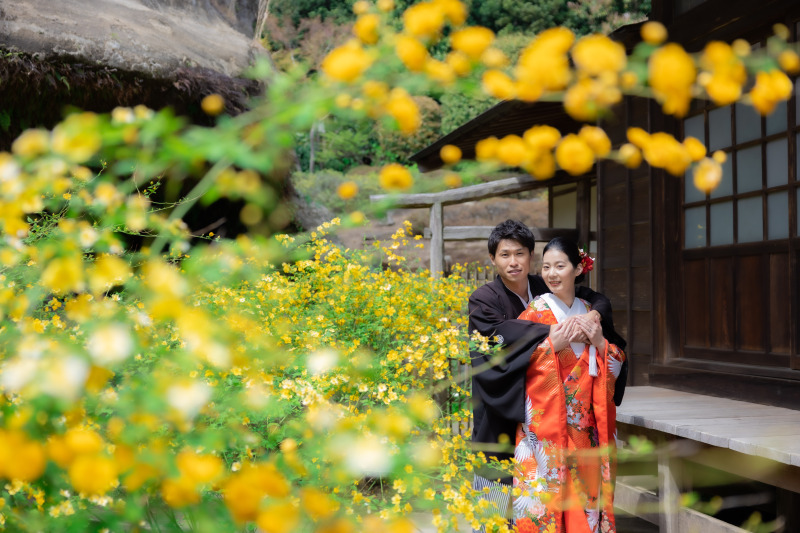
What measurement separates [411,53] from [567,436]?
2192 mm

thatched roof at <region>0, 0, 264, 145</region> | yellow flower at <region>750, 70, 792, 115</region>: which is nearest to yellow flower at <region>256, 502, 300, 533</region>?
yellow flower at <region>750, 70, 792, 115</region>

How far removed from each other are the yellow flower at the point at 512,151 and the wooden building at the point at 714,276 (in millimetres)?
2105

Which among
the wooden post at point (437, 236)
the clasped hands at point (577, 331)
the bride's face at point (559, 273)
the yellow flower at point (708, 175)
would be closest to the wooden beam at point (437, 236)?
the wooden post at point (437, 236)

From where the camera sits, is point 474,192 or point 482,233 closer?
point 474,192

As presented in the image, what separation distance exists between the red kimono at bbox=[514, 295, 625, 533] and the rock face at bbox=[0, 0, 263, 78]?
260 inches

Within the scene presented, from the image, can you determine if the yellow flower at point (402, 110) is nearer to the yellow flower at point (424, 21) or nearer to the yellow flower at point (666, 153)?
the yellow flower at point (424, 21)

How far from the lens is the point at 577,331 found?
8.27ft

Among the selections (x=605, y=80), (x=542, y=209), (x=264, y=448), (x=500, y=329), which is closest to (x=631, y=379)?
(x=500, y=329)

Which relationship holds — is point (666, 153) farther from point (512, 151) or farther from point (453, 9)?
point (453, 9)

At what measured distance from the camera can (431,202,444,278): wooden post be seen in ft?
21.0

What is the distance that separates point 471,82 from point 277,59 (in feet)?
61.5

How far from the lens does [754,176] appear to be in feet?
12.3

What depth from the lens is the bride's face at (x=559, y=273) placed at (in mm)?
2619

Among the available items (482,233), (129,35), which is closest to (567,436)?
(482,233)
